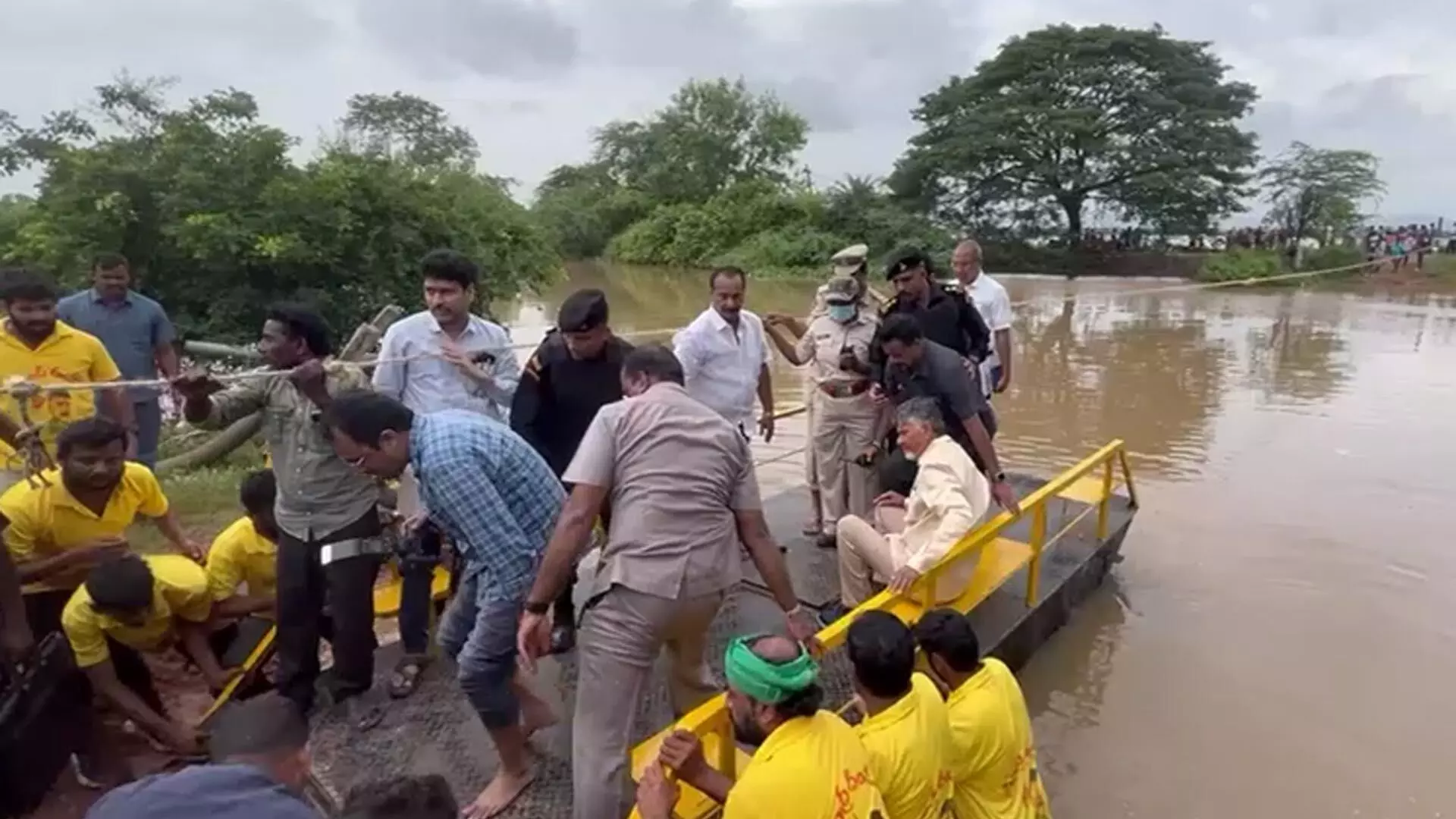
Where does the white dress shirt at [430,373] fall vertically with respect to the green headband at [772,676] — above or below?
above

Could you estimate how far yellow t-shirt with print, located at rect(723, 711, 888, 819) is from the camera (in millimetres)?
2490

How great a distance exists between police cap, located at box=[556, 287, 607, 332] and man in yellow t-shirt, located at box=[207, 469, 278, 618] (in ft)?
4.99

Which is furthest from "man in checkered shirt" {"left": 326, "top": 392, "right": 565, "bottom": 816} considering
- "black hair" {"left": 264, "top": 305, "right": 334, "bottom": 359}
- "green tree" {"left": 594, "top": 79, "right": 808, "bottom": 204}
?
"green tree" {"left": 594, "top": 79, "right": 808, "bottom": 204}

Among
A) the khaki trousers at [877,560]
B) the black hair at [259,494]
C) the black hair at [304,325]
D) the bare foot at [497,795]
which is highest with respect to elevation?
the black hair at [304,325]

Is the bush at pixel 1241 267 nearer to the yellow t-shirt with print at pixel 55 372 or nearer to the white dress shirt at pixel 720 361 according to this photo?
the white dress shirt at pixel 720 361

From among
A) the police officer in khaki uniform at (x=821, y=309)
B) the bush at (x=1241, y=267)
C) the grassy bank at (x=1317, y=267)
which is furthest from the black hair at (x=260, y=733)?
the bush at (x=1241, y=267)

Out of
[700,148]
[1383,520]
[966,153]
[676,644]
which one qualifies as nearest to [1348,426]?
[1383,520]

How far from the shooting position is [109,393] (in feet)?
16.9

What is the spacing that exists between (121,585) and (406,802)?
8.15 feet

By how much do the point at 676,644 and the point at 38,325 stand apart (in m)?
3.56

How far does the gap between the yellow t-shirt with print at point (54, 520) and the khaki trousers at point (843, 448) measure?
347 cm

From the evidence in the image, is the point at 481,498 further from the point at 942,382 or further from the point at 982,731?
the point at 942,382

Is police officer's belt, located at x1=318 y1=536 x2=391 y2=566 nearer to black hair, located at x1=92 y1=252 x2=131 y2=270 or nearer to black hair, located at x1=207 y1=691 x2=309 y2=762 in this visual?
black hair, located at x1=207 y1=691 x2=309 y2=762

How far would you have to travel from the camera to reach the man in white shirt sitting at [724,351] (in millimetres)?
5523
